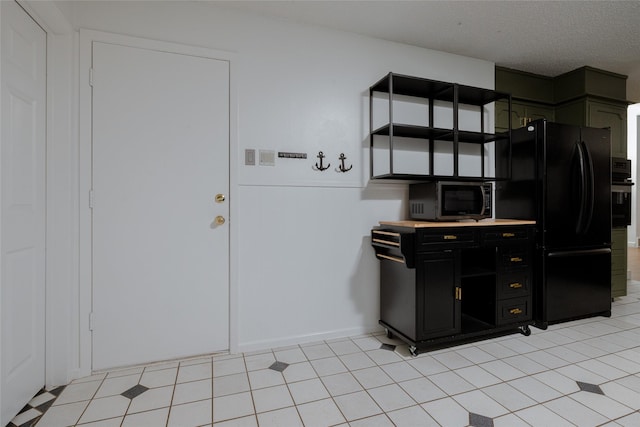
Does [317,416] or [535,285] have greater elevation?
[535,285]

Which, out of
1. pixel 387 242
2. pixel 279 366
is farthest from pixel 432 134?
pixel 279 366

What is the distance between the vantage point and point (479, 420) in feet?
5.44

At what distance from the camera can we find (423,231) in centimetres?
236

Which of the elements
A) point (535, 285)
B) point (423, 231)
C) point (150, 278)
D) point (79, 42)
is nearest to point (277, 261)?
point (150, 278)

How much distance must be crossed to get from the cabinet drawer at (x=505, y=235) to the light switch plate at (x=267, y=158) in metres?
1.82

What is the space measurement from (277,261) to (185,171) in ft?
3.25

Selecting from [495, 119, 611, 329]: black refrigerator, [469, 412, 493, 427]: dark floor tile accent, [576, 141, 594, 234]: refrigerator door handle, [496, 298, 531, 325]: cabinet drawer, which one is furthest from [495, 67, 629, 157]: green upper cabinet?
[469, 412, 493, 427]: dark floor tile accent

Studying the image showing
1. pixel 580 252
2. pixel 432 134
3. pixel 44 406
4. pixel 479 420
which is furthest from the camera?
pixel 580 252

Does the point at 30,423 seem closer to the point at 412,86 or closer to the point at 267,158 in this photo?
the point at 267,158

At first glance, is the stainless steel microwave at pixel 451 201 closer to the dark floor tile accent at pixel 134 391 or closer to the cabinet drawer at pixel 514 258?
the cabinet drawer at pixel 514 258

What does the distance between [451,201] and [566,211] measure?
129 centimetres

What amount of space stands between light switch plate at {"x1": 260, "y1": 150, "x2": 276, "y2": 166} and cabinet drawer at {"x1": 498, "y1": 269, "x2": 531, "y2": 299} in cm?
214

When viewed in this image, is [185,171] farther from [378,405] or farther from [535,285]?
[535,285]

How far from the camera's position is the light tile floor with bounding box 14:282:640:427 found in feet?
5.53
